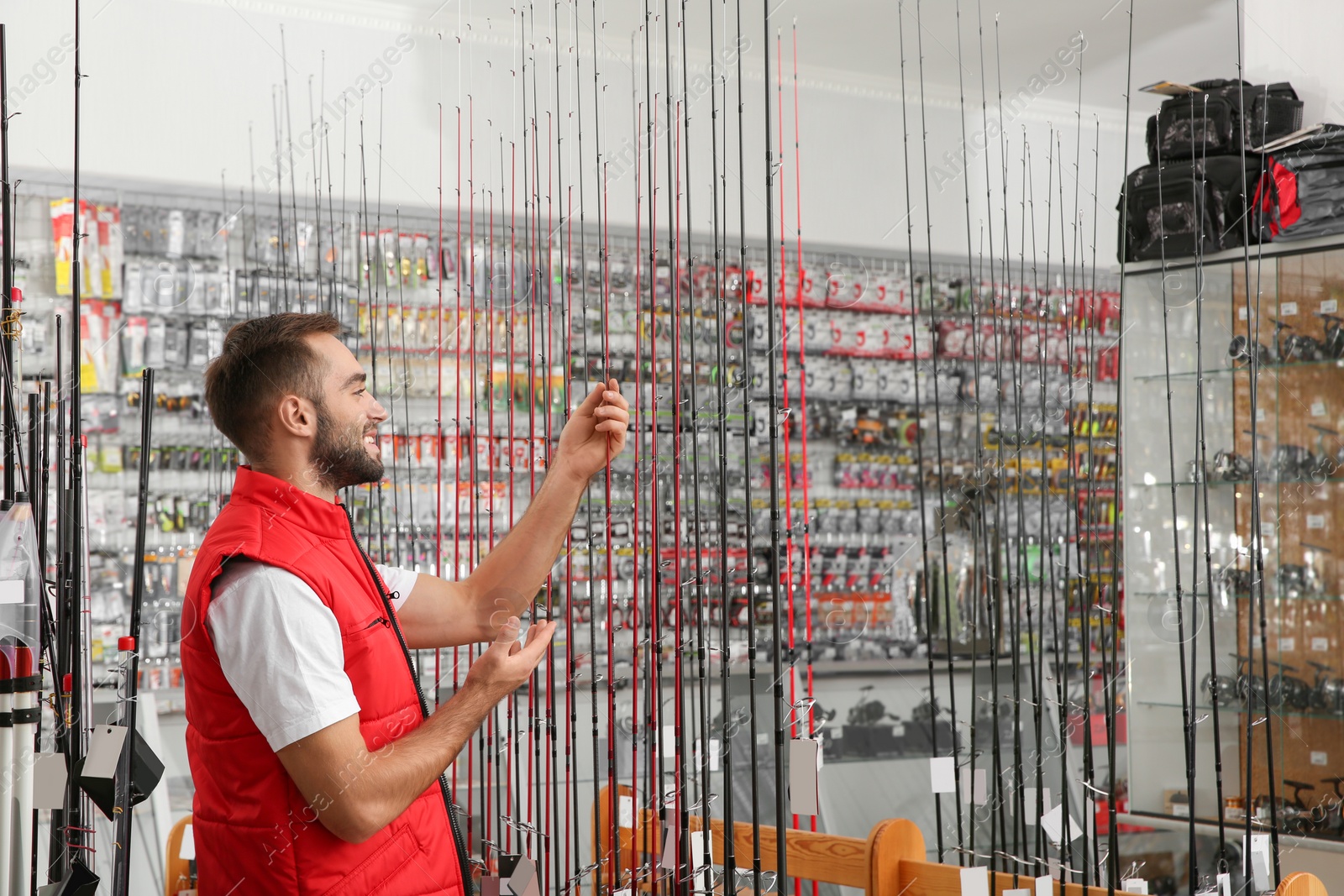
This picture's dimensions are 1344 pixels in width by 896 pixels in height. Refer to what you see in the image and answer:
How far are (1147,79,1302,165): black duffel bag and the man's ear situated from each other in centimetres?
276

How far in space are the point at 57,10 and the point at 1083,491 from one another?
16.7 ft

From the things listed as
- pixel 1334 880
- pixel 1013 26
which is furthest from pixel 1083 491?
pixel 1334 880

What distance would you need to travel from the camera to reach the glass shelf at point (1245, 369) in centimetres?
341

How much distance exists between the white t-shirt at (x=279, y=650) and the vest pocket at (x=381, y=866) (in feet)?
0.70

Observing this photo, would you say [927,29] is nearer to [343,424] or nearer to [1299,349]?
[1299,349]

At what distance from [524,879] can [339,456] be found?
1059 millimetres

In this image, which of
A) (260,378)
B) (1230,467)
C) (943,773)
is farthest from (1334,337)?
(260,378)

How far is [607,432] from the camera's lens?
199 centimetres

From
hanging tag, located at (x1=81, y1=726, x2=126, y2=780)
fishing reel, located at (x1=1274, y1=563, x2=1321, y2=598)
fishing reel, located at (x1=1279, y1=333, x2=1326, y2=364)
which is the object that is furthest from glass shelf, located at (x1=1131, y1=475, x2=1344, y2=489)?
hanging tag, located at (x1=81, y1=726, x2=126, y2=780)

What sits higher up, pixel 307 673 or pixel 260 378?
pixel 260 378

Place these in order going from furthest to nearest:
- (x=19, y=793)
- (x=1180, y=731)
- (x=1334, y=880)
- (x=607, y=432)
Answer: (x=1180, y=731) < (x=1334, y=880) < (x=19, y=793) < (x=607, y=432)

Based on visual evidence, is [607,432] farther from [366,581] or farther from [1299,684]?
[1299,684]

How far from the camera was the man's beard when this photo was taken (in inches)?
66.7

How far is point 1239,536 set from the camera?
3691mm
